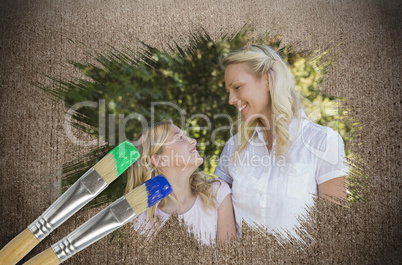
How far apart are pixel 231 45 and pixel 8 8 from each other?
736 mm

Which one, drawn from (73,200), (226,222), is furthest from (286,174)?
(73,200)

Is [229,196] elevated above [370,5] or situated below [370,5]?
below

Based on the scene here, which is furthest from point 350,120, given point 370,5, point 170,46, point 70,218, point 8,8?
point 8,8

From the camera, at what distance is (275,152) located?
3.34 ft

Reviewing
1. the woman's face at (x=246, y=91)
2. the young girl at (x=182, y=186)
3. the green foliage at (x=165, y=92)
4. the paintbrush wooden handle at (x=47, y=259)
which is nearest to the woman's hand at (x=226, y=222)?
the young girl at (x=182, y=186)

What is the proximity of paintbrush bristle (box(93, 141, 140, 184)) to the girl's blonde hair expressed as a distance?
0.24 ft

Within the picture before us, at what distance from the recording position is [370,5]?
1087 millimetres

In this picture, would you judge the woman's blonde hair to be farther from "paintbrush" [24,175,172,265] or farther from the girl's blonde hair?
"paintbrush" [24,175,172,265]

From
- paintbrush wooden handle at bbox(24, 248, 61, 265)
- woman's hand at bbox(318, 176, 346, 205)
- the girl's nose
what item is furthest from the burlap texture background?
the girl's nose

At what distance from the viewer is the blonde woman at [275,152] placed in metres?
1.01

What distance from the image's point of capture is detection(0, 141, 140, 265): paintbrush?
3.06ft

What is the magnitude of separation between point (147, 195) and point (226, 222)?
272mm

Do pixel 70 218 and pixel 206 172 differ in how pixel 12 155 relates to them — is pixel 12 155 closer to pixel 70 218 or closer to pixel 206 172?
pixel 70 218

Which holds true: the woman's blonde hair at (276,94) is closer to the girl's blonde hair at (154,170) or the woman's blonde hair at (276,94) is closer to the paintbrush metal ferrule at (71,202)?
the girl's blonde hair at (154,170)
